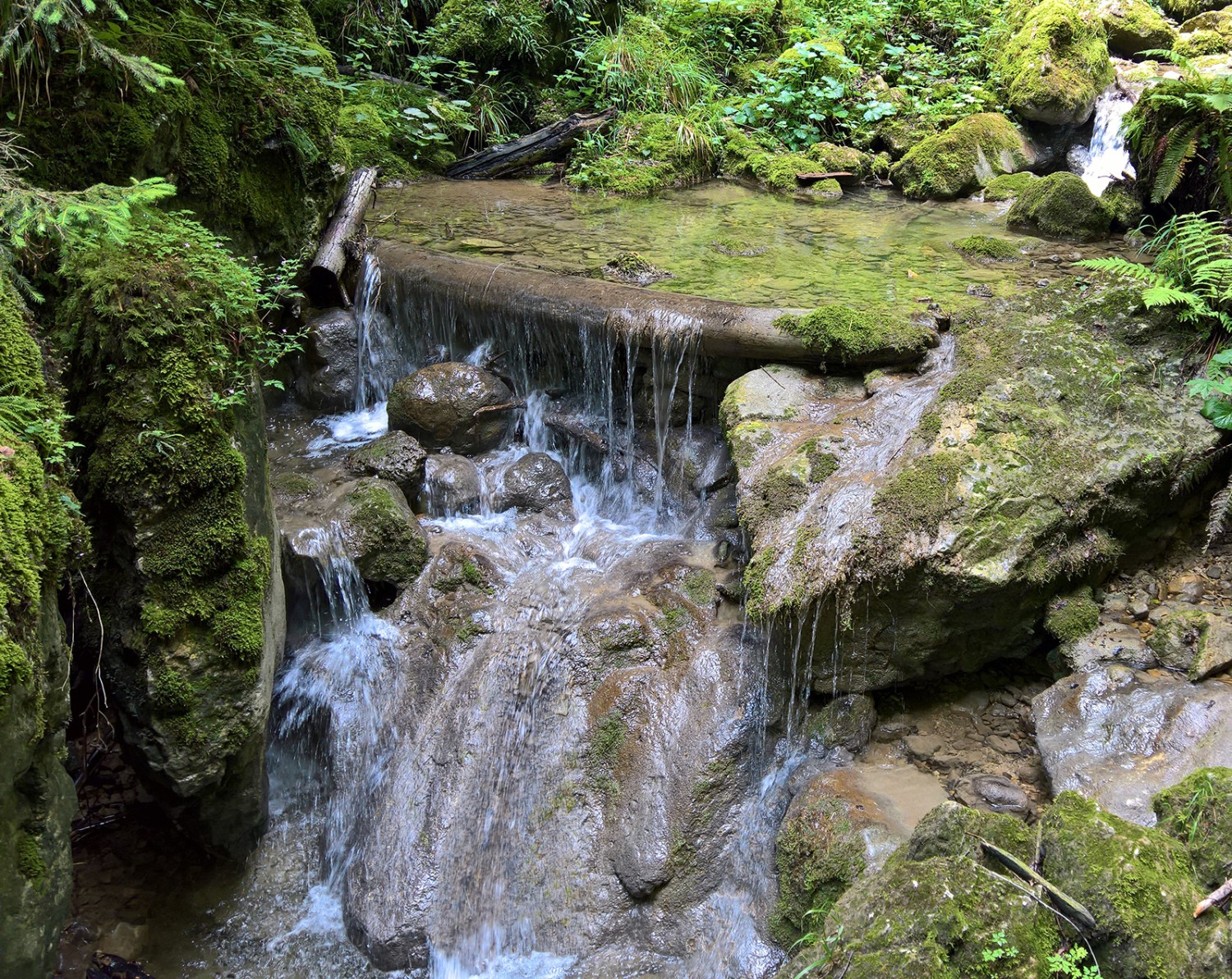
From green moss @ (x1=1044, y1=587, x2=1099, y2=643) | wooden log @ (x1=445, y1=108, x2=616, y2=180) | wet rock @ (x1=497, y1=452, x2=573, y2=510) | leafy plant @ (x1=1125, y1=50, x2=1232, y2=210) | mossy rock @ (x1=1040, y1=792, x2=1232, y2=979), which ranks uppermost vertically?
leafy plant @ (x1=1125, y1=50, x2=1232, y2=210)

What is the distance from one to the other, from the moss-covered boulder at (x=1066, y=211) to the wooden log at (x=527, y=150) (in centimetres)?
519

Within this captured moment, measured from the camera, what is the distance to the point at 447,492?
5.57 metres

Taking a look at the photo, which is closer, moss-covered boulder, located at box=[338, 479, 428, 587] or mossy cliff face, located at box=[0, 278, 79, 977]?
mossy cliff face, located at box=[0, 278, 79, 977]

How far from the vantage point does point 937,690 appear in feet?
14.0

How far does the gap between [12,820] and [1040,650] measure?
432 centimetres

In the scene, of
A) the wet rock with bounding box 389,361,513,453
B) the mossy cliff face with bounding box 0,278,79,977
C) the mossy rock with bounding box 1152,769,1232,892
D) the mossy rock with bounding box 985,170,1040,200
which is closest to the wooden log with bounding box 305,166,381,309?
the wet rock with bounding box 389,361,513,453

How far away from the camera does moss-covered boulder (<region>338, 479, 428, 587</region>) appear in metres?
4.88

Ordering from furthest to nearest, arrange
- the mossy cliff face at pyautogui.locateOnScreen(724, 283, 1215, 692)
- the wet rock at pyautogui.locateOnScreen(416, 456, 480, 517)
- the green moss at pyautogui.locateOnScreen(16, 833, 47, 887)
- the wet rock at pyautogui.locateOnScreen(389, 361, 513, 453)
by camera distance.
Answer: the wet rock at pyautogui.locateOnScreen(389, 361, 513, 453) < the wet rock at pyautogui.locateOnScreen(416, 456, 480, 517) < the mossy cliff face at pyautogui.locateOnScreen(724, 283, 1215, 692) < the green moss at pyautogui.locateOnScreen(16, 833, 47, 887)

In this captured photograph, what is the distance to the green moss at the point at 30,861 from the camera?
2.53 metres

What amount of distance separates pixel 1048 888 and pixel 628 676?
2336 mm

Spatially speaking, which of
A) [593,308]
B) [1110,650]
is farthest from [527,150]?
[1110,650]

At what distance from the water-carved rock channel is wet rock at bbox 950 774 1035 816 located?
1 centimetres

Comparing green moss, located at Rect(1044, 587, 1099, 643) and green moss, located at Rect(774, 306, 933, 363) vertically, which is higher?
green moss, located at Rect(774, 306, 933, 363)

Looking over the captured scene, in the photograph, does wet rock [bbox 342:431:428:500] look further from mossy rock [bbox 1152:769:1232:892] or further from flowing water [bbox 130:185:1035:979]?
mossy rock [bbox 1152:769:1232:892]
